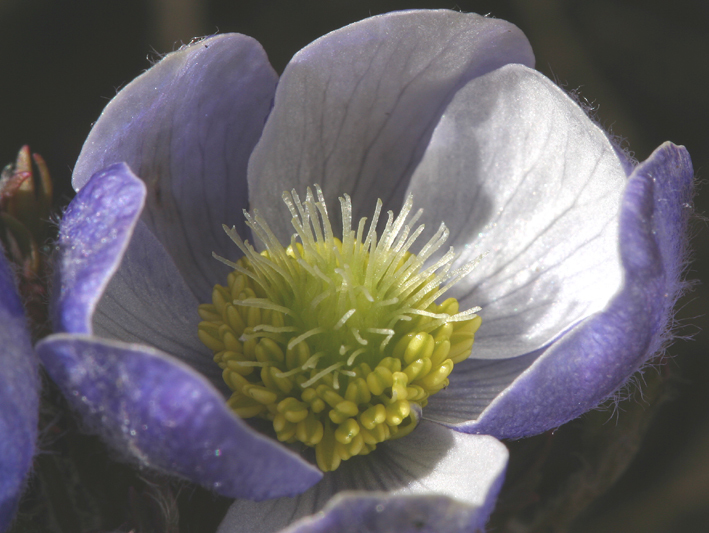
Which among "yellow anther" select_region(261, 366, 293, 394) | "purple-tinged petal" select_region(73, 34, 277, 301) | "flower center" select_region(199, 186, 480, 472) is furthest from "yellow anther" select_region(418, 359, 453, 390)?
"purple-tinged petal" select_region(73, 34, 277, 301)

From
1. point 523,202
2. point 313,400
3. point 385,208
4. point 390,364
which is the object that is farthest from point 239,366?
point 523,202

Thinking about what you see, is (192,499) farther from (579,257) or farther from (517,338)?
(579,257)

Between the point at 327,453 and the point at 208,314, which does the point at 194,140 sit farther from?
the point at 327,453

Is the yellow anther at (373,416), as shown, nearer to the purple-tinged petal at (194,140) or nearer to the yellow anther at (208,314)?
the yellow anther at (208,314)

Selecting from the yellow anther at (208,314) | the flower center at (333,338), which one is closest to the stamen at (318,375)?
the flower center at (333,338)

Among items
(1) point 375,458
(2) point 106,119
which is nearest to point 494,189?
(1) point 375,458
